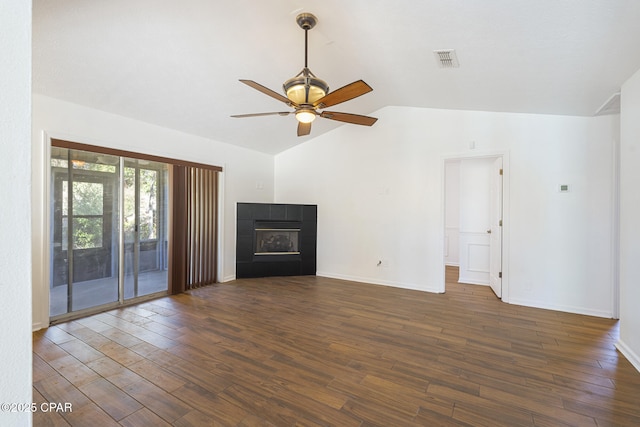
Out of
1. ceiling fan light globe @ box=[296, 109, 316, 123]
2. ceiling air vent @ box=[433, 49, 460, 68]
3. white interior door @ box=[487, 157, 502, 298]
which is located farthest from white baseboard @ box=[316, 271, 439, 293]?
ceiling fan light globe @ box=[296, 109, 316, 123]

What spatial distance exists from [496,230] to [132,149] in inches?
210

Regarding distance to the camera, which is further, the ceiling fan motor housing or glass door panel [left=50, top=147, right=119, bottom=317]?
glass door panel [left=50, top=147, right=119, bottom=317]

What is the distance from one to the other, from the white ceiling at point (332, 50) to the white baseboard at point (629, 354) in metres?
2.47

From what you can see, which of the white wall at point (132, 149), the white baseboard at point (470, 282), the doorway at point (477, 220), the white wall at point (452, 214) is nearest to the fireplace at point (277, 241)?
the white wall at point (132, 149)

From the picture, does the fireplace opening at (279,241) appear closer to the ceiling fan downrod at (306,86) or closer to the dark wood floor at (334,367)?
the dark wood floor at (334,367)

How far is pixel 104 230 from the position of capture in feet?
12.2

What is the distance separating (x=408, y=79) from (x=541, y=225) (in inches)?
104

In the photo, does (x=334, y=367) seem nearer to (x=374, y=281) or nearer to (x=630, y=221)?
(x=374, y=281)

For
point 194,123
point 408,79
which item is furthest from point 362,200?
point 194,123

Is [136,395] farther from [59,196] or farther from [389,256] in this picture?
[389,256]

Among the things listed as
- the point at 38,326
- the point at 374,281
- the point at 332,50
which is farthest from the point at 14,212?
the point at 374,281

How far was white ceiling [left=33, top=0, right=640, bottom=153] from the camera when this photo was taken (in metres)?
2.16

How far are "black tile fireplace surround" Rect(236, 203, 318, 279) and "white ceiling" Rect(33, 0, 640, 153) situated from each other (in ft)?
6.68

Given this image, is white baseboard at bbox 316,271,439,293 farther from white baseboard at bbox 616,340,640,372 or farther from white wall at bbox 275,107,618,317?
white baseboard at bbox 616,340,640,372
